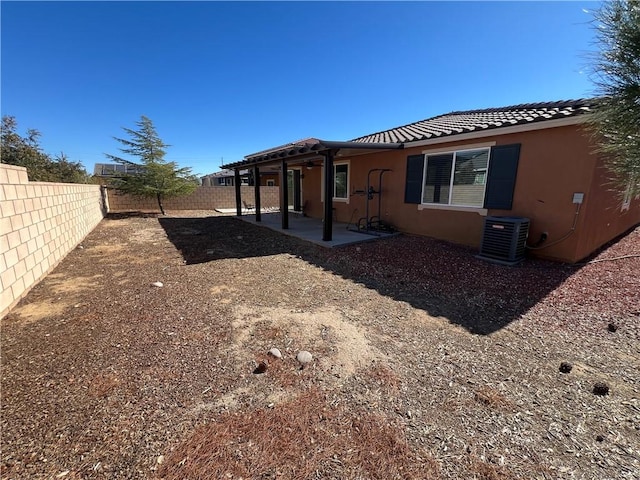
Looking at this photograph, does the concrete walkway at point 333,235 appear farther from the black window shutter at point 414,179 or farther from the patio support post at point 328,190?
the black window shutter at point 414,179

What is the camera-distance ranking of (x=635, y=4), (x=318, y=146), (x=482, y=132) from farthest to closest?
(x=318, y=146), (x=482, y=132), (x=635, y=4)

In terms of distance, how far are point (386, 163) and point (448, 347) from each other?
20.4 ft

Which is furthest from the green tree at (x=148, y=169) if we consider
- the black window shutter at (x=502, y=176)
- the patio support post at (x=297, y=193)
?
the black window shutter at (x=502, y=176)

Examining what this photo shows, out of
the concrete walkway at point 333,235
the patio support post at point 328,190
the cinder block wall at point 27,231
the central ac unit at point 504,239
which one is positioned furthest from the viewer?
the concrete walkway at point 333,235

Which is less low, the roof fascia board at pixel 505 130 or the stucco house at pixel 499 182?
the roof fascia board at pixel 505 130

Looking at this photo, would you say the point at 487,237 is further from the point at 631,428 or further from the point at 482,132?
the point at 631,428

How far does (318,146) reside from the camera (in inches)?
240

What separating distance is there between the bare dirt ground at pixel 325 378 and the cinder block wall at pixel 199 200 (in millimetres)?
11555

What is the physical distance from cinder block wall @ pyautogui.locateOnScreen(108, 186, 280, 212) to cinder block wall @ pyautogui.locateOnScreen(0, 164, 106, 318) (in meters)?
9.32

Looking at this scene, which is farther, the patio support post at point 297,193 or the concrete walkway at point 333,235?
the patio support post at point 297,193

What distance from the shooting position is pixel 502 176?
216 inches

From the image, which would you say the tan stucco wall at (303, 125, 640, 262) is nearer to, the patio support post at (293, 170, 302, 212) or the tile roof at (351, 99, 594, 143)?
the tile roof at (351, 99, 594, 143)

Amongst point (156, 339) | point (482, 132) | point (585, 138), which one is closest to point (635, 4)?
point (585, 138)

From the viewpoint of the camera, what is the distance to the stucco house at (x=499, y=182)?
15.4 ft
